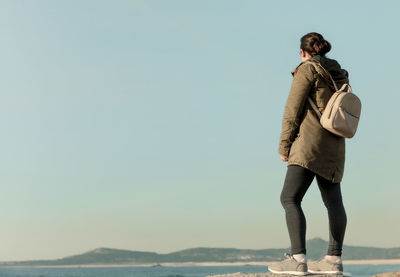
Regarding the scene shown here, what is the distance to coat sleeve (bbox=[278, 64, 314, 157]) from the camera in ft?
15.7

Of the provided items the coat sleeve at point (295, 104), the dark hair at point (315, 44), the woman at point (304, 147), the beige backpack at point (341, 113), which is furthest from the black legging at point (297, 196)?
the dark hair at point (315, 44)

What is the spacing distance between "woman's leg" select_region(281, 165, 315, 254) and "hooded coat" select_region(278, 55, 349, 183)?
84 mm

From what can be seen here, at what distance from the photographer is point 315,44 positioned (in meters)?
4.98

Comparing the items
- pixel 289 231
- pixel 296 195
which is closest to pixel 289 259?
pixel 289 231

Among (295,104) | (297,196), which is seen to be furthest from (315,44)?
(297,196)

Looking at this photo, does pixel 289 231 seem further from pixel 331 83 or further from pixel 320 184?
pixel 331 83

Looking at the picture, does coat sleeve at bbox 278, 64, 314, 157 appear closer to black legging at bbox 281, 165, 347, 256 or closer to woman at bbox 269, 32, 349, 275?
woman at bbox 269, 32, 349, 275

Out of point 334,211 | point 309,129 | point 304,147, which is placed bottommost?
point 334,211

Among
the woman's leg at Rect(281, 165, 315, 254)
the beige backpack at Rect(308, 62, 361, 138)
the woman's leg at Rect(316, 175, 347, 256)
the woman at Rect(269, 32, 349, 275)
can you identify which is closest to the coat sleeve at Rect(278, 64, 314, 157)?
the woman at Rect(269, 32, 349, 275)

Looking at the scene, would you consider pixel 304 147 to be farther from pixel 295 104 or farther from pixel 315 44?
pixel 315 44

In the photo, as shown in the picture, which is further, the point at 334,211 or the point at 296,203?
the point at 334,211

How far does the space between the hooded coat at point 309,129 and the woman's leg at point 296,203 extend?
8 cm

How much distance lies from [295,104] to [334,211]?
1.05 metres

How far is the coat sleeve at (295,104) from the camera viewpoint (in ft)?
15.7
